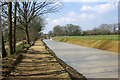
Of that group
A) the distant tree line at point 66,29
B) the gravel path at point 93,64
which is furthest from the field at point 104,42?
the distant tree line at point 66,29

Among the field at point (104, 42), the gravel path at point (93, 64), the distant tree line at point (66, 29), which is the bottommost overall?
the gravel path at point (93, 64)

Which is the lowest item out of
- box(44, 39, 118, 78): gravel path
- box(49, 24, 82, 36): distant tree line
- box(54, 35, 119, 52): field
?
box(44, 39, 118, 78): gravel path

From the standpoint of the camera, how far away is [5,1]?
29.8ft

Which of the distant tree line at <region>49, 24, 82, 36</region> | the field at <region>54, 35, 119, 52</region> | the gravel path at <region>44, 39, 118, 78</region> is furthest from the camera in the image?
the distant tree line at <region>49, 24, 82, 36</region>

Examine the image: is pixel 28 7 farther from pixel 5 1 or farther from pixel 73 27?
pixel 73 27

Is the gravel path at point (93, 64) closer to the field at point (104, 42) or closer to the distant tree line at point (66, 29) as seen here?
the field at point (104, 42)

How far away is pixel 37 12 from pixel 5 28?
17.0 feet

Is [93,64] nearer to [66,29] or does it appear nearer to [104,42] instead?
[104,42]

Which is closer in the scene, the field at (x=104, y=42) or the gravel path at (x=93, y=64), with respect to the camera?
the gravel path at (x=93, y=64)

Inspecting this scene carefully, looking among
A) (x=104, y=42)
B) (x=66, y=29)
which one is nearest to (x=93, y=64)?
(x=104, y=42)

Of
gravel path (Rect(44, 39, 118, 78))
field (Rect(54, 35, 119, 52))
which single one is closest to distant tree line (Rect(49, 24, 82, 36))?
field (Rect(54, 35, 119, 52))

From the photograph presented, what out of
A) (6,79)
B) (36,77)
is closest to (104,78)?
(36,77)

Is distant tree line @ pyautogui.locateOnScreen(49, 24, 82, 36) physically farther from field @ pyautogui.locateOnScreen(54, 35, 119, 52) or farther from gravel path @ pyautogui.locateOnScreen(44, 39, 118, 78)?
gravel path @ pyautogui.locateOnScreen(44, 39, 118, 78)

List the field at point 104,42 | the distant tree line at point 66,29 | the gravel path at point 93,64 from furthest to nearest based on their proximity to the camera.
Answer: the distant tree line at point 66,29 < the field at point 104,42 < the gravel path at point 93,64
